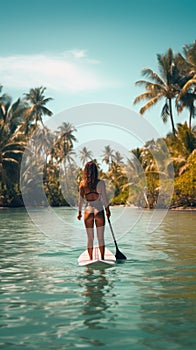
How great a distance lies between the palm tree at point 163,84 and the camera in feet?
140

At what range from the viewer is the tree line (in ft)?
126

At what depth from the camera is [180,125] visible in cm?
3941

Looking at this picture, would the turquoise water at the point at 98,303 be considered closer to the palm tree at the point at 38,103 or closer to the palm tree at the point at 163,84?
the palm tree at the point at 163,84

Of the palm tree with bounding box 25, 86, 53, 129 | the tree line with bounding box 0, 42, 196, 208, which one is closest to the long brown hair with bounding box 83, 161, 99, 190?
the tree line with bounding box 0, 42, 196, 208

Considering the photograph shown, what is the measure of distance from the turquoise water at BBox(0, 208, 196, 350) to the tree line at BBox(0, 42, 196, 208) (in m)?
21.0

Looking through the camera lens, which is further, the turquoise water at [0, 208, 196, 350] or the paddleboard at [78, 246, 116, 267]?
the paddleboard at [78, 246, 116, 267]

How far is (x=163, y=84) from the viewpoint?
1703 inches

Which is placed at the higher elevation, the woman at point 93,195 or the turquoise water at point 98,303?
the woman at point 93,195

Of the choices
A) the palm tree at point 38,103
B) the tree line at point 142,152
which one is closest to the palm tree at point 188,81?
the tree line at point 142,152

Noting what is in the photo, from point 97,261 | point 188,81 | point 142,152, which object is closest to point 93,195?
point 97,261

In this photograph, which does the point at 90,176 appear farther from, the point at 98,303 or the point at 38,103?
the point at 38,103

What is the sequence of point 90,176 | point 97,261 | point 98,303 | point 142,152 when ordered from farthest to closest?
1. point 142,152
2. point 97,261
3. point 90,176
4. point 98,303

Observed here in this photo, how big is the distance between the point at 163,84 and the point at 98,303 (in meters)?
38.4

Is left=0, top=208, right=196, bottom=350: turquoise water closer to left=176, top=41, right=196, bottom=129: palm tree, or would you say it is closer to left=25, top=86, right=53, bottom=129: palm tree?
left=176, top=41, right=196, bottom=129: palm tree
